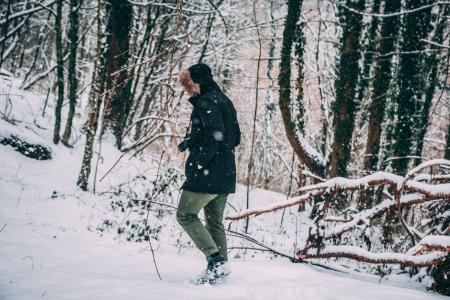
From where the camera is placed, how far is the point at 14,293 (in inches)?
105

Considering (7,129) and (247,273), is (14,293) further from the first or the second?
(7,129)

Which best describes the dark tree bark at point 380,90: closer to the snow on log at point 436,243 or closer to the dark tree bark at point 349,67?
the dark tree bark at point 349,67

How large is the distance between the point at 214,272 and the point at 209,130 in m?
1.21

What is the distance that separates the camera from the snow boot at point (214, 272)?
10.3 feet

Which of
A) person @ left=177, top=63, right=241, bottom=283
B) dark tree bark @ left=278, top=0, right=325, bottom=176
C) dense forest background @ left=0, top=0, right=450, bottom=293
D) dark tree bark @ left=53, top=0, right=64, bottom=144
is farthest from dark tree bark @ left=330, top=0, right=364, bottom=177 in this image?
dark tree bark @ left=53, top=0, right=64, bottom=144

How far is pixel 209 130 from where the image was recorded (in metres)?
3.06

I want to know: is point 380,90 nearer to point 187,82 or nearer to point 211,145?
point 187,82

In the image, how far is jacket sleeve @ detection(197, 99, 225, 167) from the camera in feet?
9.86

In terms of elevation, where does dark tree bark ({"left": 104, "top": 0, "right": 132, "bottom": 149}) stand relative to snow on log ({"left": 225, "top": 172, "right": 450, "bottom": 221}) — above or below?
above

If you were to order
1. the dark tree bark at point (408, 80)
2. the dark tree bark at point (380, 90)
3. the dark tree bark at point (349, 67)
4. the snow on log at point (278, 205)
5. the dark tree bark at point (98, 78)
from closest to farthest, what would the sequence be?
the snow on log at point (278, 205) < the dark tree bark at point (98, 78) < the dark tree bark at point (349, 67) < the dark tree bark at point (408, 80) < the dark tree bark at point (380, 90)

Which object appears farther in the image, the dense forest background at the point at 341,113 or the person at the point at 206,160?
the dense forest background at the point at 341,113

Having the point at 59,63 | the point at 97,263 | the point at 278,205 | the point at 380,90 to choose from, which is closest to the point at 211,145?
the point at 278,205

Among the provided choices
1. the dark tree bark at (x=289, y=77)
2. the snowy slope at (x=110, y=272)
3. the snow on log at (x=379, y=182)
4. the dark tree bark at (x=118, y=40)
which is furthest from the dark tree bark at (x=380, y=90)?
the dark tree bark at (x=118, y=40)

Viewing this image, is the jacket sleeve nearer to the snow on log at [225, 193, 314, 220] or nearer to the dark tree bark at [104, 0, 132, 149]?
the snow on log at [225, 193, 314, 220]
